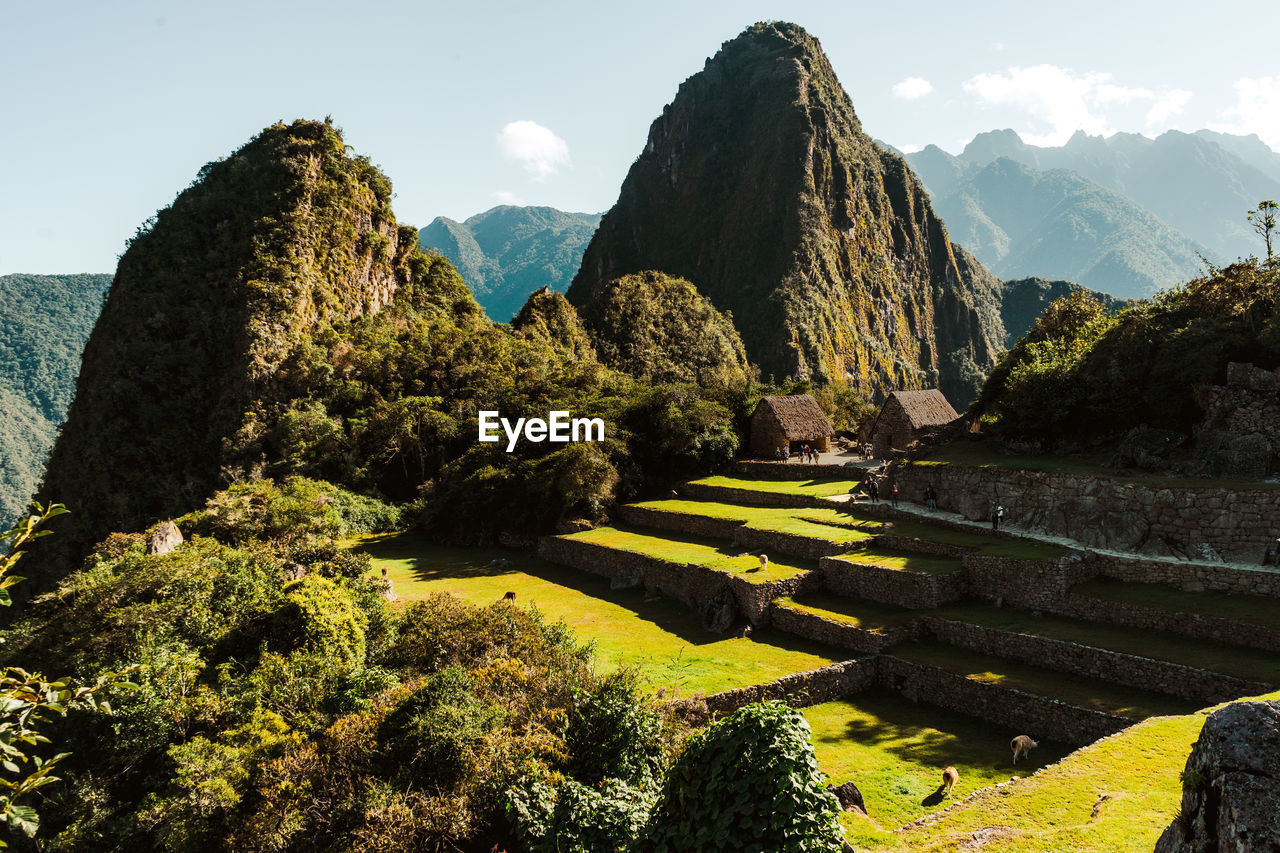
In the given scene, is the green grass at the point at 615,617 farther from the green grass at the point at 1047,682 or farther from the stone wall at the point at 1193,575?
the stone wall at the point at 1193,575

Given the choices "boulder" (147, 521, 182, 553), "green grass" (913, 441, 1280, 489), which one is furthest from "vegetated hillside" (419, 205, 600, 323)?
"green grass" (913, 441, 1280, 489)

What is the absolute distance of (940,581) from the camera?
16672 millimetres

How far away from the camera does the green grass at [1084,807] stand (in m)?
7.37

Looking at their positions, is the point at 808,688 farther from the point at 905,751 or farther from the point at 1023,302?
the point at 1023,302

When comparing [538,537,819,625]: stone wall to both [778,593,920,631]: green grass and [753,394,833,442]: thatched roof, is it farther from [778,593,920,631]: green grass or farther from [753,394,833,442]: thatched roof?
[753,394,833,442]: thatched roof

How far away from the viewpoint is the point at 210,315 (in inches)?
1763

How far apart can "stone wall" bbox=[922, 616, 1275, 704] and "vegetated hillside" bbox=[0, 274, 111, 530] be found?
79.1 meters

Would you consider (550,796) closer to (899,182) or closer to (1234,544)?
(1234,544)

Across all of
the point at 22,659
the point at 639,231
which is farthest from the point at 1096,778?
the point at 639,231

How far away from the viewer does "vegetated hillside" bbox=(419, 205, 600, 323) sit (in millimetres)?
138125

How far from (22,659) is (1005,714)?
63.0 feet

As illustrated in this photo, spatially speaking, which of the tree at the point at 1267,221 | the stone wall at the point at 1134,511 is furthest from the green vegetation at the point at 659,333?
the tree at the point at 1267,221

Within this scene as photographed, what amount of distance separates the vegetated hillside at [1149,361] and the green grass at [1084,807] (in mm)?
10741
